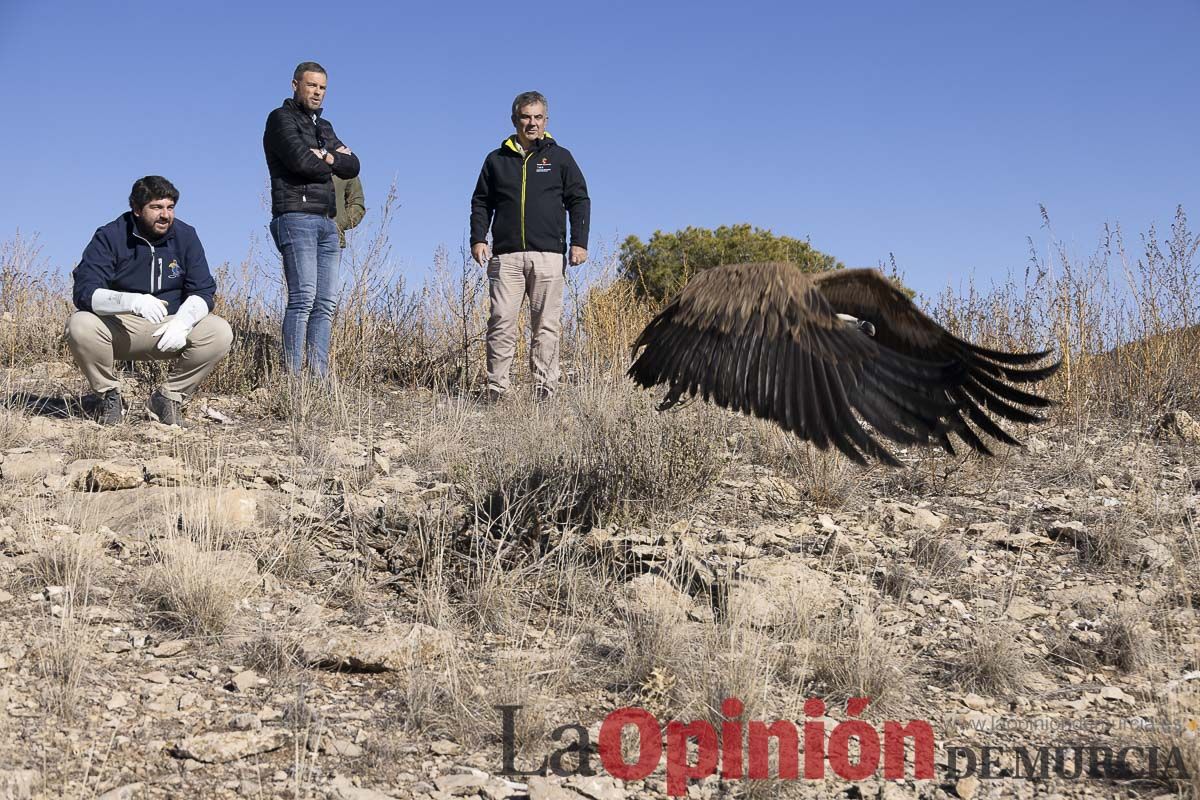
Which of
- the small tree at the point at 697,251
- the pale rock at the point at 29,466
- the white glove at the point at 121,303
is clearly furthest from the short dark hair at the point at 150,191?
the small tree at the point at 697,251

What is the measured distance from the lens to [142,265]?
598cm

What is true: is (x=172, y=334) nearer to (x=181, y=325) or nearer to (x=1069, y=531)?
(x=181, y=325)

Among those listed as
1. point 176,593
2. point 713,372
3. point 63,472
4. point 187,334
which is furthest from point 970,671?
point 187,334

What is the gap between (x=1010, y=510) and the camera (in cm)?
502

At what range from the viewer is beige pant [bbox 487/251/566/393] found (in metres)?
6.96

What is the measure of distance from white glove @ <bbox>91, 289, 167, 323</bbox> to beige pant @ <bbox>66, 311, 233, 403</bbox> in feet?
0.30

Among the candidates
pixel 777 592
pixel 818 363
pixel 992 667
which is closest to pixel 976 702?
pixel 992 667

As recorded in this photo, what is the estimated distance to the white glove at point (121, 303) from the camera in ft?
19.2

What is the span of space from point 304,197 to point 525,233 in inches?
61.8

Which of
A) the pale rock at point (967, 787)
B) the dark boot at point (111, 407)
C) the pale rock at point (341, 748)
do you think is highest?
the dark boot at point (111, 407)

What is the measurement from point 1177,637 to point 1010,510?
1501mm

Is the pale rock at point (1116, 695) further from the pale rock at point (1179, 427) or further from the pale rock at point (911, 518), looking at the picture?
the pale rock at point (1179, 427)

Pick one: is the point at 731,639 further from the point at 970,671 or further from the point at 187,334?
the point at 187,334

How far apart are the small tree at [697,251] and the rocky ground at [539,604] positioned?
12.0 m
